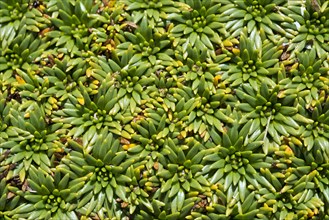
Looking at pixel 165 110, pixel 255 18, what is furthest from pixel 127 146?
pixel 255 18

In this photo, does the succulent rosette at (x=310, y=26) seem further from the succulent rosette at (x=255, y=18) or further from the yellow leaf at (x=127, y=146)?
the yellow leaf at (x=127, y=146)

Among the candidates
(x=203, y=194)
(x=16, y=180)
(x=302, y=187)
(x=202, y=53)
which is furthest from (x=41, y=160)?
(x=302, y=187)

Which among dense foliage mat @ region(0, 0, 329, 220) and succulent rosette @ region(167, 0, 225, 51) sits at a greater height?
succulent rosette @ region(167, 0, 225, 51)

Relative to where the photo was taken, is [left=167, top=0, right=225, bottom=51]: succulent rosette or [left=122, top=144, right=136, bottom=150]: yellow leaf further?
[left=167, top=0, right=225, bottom=51]: succulent rosette

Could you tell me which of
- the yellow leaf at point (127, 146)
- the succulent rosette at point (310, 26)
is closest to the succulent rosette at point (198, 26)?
the succulent rosette at point (310, 26)

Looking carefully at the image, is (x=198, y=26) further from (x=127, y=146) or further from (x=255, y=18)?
(x=127, y=146)

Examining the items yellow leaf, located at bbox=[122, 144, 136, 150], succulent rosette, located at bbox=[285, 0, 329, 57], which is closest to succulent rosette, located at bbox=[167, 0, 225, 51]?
succulent rosette, located at bbox=[285, 0, 329, 57]

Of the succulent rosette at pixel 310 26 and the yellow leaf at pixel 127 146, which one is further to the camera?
the succulent rosette at pixel 310 26

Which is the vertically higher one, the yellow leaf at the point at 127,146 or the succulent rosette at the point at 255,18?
the succulent rosette at the point at 255,18

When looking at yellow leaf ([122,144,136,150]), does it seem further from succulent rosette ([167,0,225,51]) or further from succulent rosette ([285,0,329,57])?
succulent rosette ([285,0,329,57])
